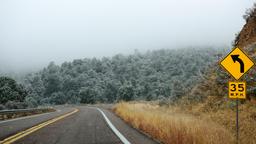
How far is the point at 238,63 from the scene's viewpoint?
9938 mm

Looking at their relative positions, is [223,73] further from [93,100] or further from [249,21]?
[93,100]

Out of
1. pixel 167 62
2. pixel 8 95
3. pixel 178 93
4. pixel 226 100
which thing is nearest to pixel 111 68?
pixel 167 62

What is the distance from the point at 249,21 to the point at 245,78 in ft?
22.0

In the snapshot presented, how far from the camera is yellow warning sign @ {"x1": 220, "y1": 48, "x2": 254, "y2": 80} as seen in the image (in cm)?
977

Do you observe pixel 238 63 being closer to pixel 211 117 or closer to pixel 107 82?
pixel 211 117

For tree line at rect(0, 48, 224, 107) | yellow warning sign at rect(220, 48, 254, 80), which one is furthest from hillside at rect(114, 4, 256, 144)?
tree line at rect(0, 48, 224, 107)

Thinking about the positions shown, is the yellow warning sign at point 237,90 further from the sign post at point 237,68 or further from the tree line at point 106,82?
the tree line at point 106,82

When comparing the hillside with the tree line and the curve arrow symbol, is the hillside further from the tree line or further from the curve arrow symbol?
the tree line

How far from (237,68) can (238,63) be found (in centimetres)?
14

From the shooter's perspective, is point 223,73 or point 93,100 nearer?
point 223,73

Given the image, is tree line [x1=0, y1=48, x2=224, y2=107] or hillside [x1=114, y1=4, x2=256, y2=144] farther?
tree line [x1=0, y1=48, x2=224, y2=107]

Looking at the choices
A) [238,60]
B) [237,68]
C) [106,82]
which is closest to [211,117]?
[237,68]

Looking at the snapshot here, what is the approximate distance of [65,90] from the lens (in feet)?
453

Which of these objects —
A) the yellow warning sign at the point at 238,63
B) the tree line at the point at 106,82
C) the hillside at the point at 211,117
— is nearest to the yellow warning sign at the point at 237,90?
the yellow warning sign at the point at 238,63
